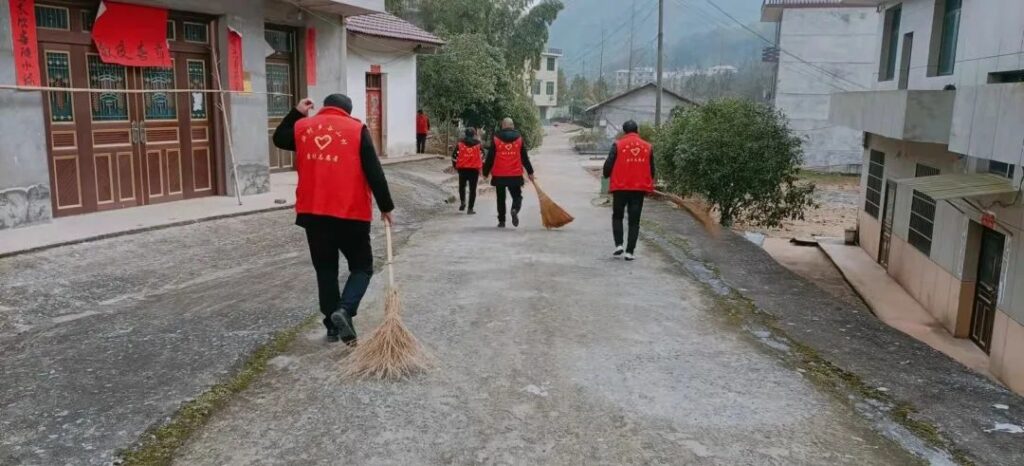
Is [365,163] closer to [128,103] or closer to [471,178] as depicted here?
[128,103]

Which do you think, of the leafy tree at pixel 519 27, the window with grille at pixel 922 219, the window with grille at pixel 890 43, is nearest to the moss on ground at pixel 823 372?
the window with grille at pixel 922 219

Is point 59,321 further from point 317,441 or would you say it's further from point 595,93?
point 595,93

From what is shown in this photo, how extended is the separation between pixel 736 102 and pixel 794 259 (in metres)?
3.26

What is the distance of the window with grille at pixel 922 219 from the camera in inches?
456

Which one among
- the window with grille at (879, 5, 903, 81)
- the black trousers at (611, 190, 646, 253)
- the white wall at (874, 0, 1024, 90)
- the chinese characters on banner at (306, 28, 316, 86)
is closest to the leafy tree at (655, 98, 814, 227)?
the window with grille at (879, 5, 903, 81)

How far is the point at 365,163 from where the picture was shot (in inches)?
184

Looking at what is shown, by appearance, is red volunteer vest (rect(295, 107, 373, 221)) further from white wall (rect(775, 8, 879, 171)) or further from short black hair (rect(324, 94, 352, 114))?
white wall (rect(775, 8, 879, 171))

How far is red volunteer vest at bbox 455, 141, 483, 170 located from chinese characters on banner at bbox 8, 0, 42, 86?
590 cm

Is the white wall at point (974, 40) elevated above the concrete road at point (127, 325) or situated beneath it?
elevated above

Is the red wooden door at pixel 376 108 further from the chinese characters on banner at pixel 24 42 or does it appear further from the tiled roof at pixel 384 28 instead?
the chinese characters on banner at pixel 24 42

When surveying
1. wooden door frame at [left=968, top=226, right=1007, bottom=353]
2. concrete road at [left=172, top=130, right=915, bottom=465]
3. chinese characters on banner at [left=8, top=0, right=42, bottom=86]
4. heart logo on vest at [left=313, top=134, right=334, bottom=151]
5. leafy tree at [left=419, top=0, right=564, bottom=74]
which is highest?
leafy tree at [left=419, top=0, right=564, bottom=74]

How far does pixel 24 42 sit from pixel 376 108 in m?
12.2

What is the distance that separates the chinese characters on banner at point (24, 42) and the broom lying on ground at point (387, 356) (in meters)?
5.98

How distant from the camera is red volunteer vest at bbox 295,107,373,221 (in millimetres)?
4621
